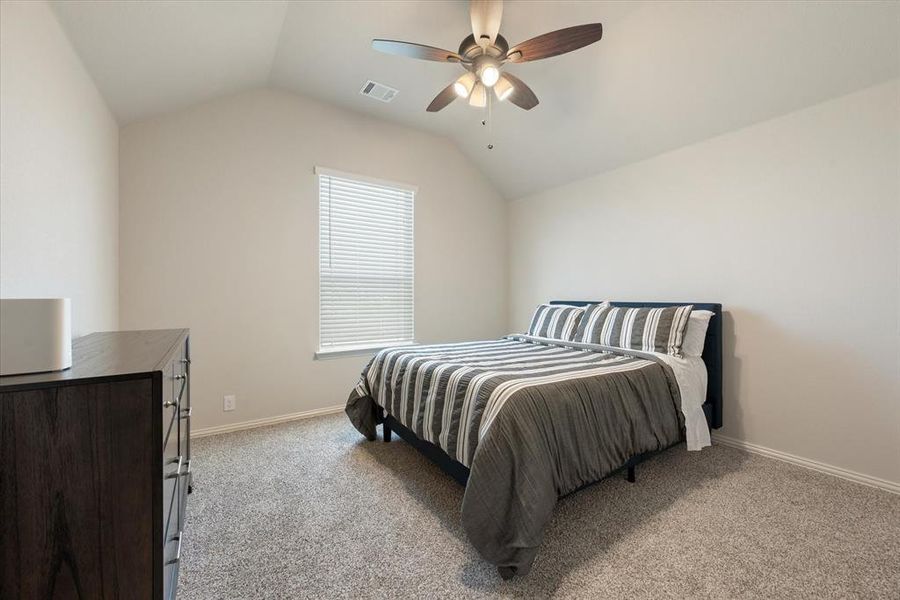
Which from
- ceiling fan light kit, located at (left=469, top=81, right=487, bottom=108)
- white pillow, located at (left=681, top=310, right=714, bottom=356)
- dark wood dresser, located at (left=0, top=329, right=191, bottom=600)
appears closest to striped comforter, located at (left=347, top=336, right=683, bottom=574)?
white pillow, located at (left=681, top=310, right=714, bottom=356)

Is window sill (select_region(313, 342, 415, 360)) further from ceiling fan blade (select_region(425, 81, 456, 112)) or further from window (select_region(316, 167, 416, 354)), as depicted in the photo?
ceiling fan blade (select_region(425, 81, 456, 112))

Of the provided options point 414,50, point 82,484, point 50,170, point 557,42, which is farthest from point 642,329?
point 50,170

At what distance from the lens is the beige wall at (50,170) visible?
1.26 m

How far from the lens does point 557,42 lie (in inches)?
76.7

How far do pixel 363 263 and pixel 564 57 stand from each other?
7.94ft

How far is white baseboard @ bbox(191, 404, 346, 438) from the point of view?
9.32 ft

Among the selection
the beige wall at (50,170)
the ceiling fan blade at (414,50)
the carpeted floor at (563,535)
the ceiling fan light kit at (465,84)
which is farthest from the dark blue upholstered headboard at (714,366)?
the beige wall at (50,170)

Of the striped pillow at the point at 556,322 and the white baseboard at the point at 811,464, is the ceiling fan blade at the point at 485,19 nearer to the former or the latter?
the striped pillow at the point at 556,322

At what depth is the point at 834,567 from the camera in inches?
59.4

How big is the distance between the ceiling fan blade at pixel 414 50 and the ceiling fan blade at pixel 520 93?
0.36 meters

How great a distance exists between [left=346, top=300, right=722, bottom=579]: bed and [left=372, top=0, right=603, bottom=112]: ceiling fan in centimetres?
175

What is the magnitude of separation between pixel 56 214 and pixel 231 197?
1433mm

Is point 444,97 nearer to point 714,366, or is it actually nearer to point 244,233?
point 244,233

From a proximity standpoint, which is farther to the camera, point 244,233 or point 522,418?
point 244,233
